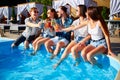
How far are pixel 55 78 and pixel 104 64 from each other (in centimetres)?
123

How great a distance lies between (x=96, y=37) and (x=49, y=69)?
148 centimetres

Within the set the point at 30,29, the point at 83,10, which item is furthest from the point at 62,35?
the point at 30,29

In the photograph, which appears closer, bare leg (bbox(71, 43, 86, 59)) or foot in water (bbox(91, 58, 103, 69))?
foot in water (bbox(91, 58, 103, 69))

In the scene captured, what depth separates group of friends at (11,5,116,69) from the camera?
6090 millimetres

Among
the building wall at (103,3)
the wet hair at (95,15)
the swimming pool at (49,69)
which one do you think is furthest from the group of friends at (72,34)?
the building wall at (103,3)

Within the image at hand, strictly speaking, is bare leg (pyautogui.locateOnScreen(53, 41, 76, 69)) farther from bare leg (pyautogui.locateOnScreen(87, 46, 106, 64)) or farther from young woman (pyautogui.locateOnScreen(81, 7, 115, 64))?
bare leg (pyautogui.locateOnScreen(87, 46, 106, 64))

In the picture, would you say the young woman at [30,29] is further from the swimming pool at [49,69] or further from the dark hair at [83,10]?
the dark hair at [83,10]

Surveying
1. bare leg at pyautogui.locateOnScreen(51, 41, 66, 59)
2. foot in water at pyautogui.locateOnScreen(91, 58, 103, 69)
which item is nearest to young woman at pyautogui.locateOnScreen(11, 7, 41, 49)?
bare leg at pyautogui.locateOnScreen(51, 41, 66, 59)

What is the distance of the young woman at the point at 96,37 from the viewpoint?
19.5 feet

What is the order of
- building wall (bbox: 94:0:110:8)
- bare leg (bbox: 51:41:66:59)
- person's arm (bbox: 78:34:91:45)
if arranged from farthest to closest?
1. building wall (bbox: 94:0:110:8)
2. bare leg (bbox: 51:41:66:59)
3. person's arm (bbox: 78:34:91:45)

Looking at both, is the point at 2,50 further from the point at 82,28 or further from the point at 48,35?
the point at 82,28

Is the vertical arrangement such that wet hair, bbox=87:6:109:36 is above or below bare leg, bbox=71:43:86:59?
above

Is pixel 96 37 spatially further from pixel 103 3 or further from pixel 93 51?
pixel 103 3

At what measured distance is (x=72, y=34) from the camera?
26.5 ft
